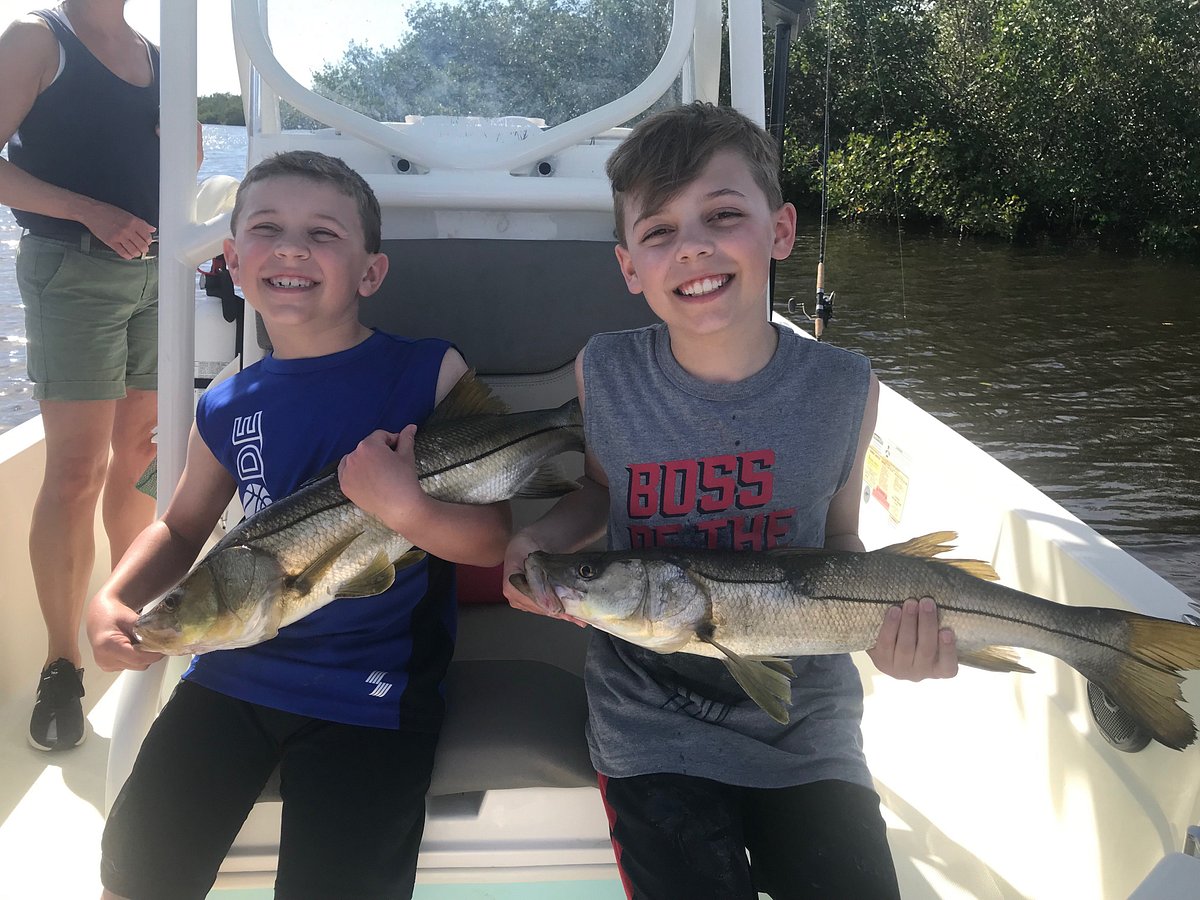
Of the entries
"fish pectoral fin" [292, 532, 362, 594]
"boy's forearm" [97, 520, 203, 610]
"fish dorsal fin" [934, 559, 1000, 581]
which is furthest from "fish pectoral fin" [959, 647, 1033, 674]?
"boy's forearm" [97, 520, 203, 610]

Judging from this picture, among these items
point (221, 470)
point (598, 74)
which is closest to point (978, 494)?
point (598, 74)

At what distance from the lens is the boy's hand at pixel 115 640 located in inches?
77.0

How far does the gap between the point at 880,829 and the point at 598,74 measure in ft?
7.20

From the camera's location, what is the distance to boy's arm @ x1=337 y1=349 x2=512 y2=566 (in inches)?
73.6

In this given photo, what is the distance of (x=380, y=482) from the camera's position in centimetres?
187

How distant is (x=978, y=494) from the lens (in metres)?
2.74

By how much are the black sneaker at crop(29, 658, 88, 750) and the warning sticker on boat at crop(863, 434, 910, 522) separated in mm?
2853

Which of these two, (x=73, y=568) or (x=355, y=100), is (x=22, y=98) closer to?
(x=355, y=100)

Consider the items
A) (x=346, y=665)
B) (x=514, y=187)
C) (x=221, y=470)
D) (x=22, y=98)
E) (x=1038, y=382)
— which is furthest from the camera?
(x=1038, y=382)

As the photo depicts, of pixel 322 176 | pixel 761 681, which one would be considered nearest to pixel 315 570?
pixel 761 681

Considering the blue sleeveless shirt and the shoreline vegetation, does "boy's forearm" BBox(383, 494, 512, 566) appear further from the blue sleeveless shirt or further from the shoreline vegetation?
the shoreline vegetation

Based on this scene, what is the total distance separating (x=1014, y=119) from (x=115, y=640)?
86.9 ft

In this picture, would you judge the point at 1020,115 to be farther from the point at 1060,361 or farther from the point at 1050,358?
the point at 1060,361

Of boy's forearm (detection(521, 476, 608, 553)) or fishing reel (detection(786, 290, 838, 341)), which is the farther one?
fishing reel (detection(786, 290, 838, 341))
